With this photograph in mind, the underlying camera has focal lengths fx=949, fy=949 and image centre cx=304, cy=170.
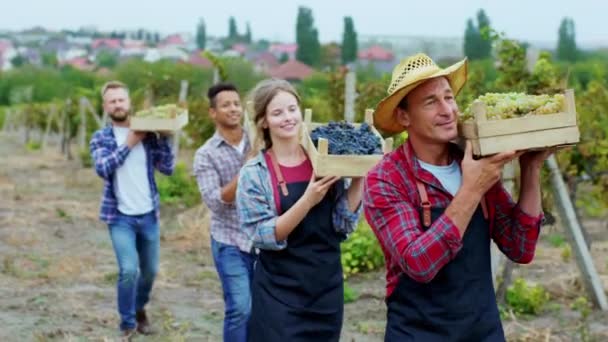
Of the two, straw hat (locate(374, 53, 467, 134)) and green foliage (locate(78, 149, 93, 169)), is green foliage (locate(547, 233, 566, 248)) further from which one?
green foliage (locate(78, 149, 93, 169))

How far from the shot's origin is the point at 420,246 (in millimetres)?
2789

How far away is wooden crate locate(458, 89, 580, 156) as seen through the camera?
2.84 meters

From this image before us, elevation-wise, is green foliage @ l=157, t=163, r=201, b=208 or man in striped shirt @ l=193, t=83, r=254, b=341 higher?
man in striped shirt @ l=193, t=83, r=254, b=341

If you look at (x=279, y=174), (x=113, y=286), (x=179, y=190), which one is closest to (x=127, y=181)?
(x=279, y=174)

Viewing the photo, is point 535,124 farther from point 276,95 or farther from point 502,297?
point 502,297

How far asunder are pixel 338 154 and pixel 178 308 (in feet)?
15.1

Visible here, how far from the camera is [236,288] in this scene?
200 inches

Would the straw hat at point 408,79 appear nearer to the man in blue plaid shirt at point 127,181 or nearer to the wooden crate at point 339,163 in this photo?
the wooden crate at point 339,163

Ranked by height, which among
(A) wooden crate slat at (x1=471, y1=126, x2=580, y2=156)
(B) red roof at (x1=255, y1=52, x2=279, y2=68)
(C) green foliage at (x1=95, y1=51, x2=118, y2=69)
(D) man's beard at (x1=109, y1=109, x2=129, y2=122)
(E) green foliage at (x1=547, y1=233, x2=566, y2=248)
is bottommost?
(C) green foliage at (x1=95, y1=51, x2=118, y2=69)

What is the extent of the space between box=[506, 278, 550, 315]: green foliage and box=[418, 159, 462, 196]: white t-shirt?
14.7ft

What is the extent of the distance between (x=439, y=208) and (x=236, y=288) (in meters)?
2.33

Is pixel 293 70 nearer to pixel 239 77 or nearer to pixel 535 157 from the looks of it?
pixel 239 77

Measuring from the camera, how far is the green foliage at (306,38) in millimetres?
89250

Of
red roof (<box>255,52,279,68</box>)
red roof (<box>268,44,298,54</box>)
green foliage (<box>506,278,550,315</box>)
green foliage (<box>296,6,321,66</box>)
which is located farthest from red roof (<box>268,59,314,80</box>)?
red roof (<box>268,44,298,54</box>)
